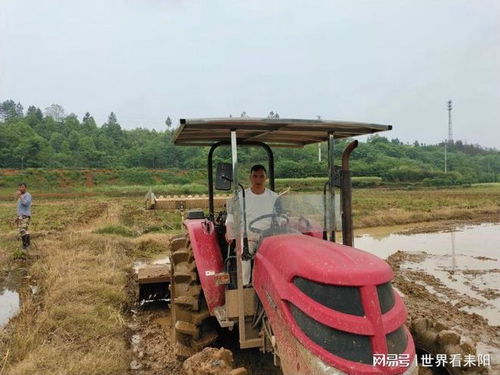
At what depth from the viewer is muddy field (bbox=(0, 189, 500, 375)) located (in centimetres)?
415

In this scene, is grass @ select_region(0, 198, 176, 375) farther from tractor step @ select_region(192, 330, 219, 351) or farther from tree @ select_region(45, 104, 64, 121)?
tree @ select_region(45, 104, 64, 121)

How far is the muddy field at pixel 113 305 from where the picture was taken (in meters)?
4.15

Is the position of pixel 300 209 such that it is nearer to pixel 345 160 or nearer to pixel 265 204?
pixel 265 204

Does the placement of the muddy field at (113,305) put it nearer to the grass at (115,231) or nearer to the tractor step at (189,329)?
the tractor step at (189,329)

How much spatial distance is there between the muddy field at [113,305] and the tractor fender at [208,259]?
0.81 metres

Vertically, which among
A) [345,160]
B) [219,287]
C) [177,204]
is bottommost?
[219,287]

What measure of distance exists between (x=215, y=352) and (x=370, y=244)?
34.9ft

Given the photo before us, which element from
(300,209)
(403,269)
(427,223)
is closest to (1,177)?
(427,223)

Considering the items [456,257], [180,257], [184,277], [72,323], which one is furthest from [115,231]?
[456,257]

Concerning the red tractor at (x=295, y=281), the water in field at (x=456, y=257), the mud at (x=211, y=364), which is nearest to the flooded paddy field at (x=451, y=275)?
the water in field at (x=456, y=257)

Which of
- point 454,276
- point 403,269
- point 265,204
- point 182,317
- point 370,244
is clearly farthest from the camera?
point 370,244

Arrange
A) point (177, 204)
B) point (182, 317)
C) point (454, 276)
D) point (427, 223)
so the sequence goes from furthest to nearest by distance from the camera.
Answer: point (427, 223)
point (454, 276)
point (177, 204)
point (182, 317)

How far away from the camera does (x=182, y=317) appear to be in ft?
13.4

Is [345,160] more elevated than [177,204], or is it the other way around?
[345,160]
